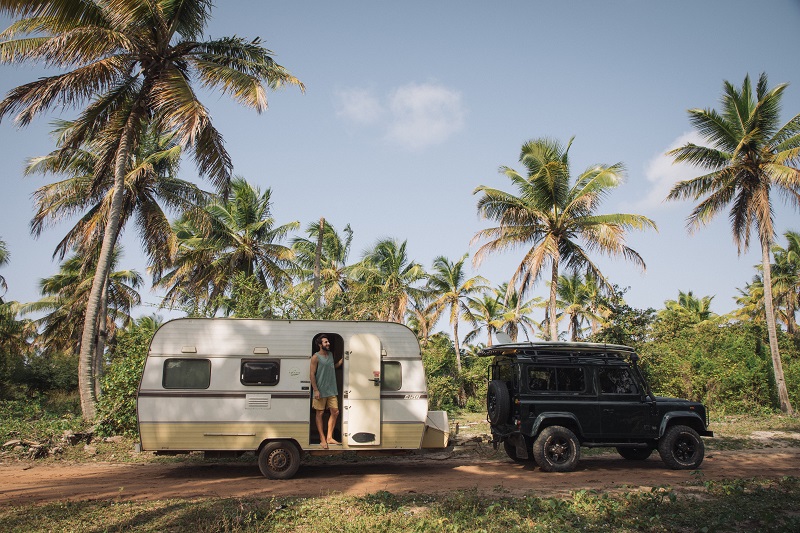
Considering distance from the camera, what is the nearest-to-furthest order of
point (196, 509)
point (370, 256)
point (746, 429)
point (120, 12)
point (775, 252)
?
point (196, 509) < point (120, 12) < point (746, 429) < point (370, 256) < point (775, 252)

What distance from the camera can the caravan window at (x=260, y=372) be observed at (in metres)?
10.5

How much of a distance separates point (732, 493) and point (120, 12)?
57.7 feet

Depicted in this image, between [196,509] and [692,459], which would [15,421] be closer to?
[196,509]

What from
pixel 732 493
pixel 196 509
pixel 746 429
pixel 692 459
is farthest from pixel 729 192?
pixel 196 509

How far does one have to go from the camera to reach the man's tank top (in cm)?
1053

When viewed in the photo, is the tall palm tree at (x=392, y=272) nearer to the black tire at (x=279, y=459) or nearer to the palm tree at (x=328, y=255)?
the palm tree at (x=328, y=255)

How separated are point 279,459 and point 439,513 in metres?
4.01

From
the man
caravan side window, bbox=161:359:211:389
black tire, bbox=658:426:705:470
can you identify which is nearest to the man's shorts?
the man

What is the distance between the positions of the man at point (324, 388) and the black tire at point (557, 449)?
3.90 metres

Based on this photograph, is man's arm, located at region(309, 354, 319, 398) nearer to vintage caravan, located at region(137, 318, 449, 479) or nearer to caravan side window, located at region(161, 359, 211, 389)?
vintage caravan, located at region(137, 318, 449, 479)

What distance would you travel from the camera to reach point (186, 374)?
10.4 meters

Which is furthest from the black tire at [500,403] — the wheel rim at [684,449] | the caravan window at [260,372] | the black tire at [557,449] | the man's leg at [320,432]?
the caravan window at [260,372]

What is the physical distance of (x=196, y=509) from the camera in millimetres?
7609

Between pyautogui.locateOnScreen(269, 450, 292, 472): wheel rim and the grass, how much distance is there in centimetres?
207
